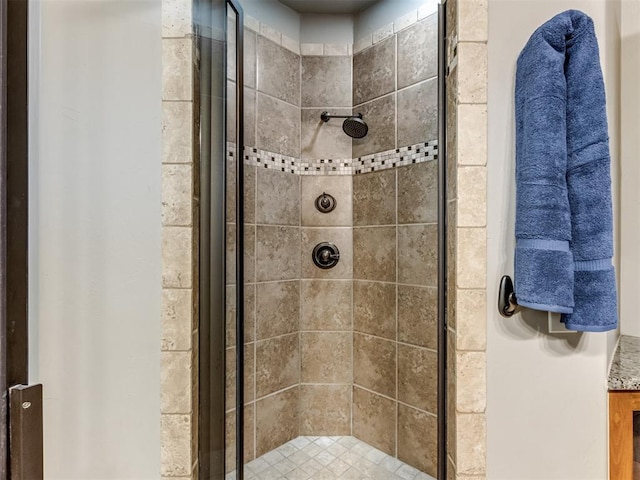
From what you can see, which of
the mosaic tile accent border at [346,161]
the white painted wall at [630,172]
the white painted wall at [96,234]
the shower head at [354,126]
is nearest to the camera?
the white painted wall at [96,234]

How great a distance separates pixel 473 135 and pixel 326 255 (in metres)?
1.02

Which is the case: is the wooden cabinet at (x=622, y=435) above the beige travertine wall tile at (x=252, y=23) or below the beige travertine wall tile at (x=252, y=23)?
below

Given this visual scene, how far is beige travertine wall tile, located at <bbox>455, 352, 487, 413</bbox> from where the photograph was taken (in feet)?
2.82

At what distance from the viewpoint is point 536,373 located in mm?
873

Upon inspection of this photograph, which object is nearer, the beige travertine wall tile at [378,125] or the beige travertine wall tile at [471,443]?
the beige travertine wall tile at [471,443]

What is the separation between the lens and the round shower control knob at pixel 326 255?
5.73ft

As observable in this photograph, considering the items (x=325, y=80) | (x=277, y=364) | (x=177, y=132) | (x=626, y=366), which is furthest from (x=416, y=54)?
(x=277, y=364)

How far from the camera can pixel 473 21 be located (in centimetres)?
87

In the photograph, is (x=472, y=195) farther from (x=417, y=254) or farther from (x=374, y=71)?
(x=374, y=71)

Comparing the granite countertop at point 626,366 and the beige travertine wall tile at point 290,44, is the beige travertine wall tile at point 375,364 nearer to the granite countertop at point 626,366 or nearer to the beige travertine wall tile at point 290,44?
the granite countertop at point 626,366

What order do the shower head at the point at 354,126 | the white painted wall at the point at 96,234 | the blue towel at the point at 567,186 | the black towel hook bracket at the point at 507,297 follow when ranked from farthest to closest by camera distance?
1. the shower head at the point at 354,126
2. the black towel hook bracket at the point at 507,297
3. the blue towel at the point at 567,186
4. the white painted wall at the point at 96,234

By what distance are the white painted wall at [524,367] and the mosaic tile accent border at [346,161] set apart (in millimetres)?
477

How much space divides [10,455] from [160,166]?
64 cm

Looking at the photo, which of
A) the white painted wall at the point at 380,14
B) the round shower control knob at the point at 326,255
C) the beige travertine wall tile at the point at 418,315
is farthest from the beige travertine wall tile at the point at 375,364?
the white painted wall at the point at 380,14
